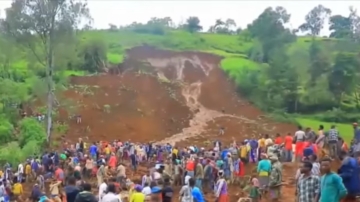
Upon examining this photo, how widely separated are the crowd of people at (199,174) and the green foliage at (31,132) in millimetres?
6195

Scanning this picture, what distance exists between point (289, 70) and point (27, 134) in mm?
21571

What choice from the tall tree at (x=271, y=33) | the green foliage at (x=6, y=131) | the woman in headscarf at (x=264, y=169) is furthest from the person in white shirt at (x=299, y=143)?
the tall tree at (x=271, y=33)

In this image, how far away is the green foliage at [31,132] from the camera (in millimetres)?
29050

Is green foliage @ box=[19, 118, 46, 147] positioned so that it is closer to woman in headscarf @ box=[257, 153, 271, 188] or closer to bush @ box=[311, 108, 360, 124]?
woman in headscarf @ box=[257, 153, 271, 188]

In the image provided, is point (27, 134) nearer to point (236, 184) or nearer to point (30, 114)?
point (30, 114)

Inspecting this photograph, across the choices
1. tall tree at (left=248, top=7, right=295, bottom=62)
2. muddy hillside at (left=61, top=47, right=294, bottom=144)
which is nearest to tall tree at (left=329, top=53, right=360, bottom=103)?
muddy hillside at (left=61, top=47, right=294, bottom=144)

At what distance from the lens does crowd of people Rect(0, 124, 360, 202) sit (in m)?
8.51

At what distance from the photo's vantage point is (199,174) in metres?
15.8

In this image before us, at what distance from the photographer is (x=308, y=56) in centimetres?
4600

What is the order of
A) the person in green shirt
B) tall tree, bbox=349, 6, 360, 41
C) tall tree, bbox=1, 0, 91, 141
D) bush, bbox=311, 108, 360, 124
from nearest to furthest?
the person in green shirt → tall tree, bbox=1, 0, 91, 141 → bush, bbox=311, 108, 360, 124 → tall tree, bbox=349, 6, 360, 41

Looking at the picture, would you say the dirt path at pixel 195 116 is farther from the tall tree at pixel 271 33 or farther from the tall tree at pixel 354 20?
the tall tree at pixel 354 20

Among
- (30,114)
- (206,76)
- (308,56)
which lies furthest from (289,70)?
(30,114)

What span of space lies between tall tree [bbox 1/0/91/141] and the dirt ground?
7.43 metres

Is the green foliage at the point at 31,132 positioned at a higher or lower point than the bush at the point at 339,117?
higher
